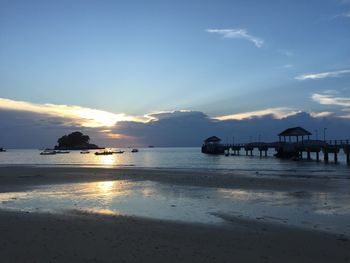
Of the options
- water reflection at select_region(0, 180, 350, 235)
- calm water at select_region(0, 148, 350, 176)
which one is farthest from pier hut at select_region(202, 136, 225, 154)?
water reflection at select_region(0, 180, 350, 235)

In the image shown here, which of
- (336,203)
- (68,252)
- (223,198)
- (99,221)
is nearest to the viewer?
(68,252)

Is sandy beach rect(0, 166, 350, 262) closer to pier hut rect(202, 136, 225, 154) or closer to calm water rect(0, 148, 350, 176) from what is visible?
calm water rect(0, 148, 350, 176)

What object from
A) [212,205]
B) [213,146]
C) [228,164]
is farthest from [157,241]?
[213,146]

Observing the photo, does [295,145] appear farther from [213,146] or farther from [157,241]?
[157,241]

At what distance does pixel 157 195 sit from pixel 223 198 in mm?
3613

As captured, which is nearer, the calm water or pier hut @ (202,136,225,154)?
the calm water

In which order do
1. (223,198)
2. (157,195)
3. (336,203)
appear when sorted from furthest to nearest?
(157,195)
(223,198)
(336,203)

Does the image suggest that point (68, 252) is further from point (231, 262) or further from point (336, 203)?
point (336, 203)

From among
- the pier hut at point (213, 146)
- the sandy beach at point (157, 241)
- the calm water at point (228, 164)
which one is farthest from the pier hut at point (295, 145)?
the sandy beach at point (157, 241)

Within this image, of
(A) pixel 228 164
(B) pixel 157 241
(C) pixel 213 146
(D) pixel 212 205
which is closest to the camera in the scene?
(B) pixel 157 241

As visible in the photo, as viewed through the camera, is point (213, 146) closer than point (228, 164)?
No

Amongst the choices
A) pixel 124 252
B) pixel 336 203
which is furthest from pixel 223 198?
pixel 124 252

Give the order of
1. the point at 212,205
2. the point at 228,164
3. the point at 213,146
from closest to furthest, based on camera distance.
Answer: the point at 212,205
the point at 228,164
the point at 213,146

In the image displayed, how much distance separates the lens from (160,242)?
10.2 metres
